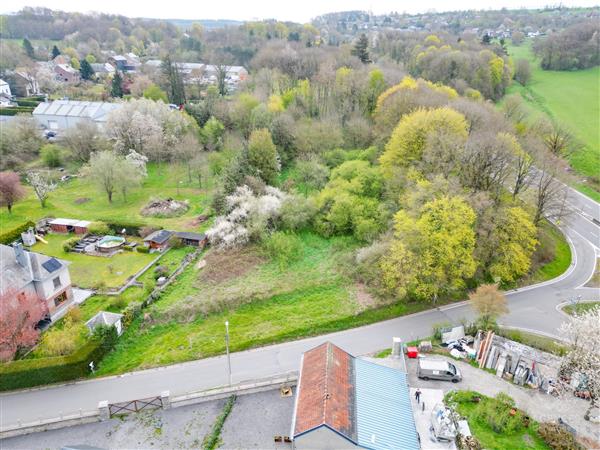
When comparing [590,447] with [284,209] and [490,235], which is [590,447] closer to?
[490,235]

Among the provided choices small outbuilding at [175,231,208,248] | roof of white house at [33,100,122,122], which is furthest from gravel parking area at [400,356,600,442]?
roof of white house at [33,100,122,122]

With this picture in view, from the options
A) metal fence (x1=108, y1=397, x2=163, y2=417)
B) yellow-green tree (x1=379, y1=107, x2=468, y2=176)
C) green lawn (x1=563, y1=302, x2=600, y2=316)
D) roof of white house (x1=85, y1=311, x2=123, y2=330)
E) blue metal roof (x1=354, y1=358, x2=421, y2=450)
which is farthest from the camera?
yellow-green tree (x1=379, y1=107, x2=468, y2=176)

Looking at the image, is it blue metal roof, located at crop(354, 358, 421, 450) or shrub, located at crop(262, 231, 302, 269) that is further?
shrub, located at crop(262, 231, 302, 269)

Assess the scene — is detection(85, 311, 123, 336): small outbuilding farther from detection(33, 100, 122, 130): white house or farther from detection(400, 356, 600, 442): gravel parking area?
detection(33, 100, 122, 130): white house

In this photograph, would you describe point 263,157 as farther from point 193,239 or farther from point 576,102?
point 576,102

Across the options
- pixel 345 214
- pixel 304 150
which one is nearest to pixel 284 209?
pixel 345 214

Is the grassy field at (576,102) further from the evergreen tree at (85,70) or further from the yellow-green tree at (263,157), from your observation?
the evergreen tree at (85,70)
